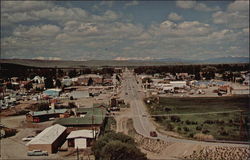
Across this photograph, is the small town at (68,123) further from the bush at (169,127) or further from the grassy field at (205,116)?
the grassy field at (205,116)

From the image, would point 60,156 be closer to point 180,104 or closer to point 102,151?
point 102,151

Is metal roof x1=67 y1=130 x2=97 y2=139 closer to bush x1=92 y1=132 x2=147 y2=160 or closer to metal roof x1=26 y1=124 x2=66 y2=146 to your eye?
metal roof x1=26 y1=124 x2=66 y2=146

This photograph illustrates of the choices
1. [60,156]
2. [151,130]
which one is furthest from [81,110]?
[60,156]

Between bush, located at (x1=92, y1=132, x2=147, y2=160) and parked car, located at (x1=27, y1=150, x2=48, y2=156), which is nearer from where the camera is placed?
bush, located at (x1=92, y1=132, x2=147, y2=160)

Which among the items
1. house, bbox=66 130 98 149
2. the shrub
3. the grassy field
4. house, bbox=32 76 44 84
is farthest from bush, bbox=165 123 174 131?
house, bbox=32 76 44 84

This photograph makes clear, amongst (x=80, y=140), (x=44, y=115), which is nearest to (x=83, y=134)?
(x=80, y=140)

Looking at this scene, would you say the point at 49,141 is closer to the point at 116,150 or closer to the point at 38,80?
the point at 116,150

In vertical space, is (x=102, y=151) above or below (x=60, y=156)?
above
